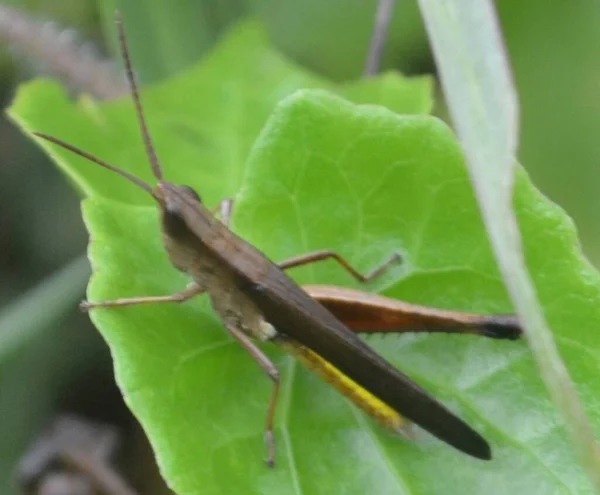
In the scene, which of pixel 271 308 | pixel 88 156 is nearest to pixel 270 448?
pixel 271 308

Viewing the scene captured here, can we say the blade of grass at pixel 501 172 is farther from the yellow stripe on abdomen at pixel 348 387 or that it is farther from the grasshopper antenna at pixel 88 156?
the grasshopper antenna at pixel 88 156

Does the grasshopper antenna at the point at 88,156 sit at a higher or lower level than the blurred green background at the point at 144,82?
higher

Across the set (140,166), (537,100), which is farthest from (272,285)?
(537,100)

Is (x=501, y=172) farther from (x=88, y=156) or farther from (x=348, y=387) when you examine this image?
(x=88, y=156)

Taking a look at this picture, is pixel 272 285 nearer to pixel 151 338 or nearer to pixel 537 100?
pixel 151 338

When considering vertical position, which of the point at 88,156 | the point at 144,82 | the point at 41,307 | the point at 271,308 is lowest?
the point at 41,307

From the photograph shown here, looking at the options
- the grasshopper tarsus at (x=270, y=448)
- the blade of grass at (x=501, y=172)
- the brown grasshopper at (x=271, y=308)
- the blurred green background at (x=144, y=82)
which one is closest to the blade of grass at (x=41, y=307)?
the blurred green background at (x=144, y=82)

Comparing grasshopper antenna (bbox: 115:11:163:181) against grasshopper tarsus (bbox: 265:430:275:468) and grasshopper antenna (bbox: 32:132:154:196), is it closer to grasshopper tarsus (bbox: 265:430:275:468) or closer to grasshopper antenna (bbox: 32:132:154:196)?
grasshopper antenna (bbox: 32:132:154:196)

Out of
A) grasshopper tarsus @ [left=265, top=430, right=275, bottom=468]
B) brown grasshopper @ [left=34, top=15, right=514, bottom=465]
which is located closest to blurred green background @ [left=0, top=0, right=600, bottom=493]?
brown grasshopper @ [left=34, top=15, right=514, bottom=465]
